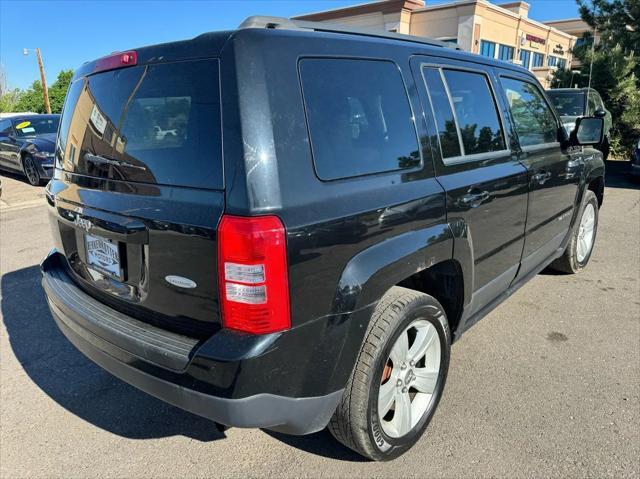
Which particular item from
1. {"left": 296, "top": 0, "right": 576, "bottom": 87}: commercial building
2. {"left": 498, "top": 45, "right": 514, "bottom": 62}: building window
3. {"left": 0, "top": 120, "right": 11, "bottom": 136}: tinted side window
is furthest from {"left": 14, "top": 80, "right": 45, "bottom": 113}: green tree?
{"left": 498, "top": 45, "right": 514, "bottom": 62}: building window

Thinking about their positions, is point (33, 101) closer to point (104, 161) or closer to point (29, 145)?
point (29, 145)

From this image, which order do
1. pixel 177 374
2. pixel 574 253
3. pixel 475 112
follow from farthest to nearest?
pixel 574 253 → pixel 475 112 → pixel 177 374

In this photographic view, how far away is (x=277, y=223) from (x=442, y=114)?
1.35m

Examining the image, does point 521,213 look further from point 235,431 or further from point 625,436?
point 235,431

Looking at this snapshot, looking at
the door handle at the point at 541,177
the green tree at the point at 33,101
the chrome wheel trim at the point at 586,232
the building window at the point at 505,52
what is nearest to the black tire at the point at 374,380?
the door handle at the point at 541,177

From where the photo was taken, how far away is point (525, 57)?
3975 cm

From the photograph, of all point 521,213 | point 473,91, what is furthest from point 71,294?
point 521,213

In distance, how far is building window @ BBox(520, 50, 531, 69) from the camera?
3888 cm

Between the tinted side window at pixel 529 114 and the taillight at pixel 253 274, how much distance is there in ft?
7.71

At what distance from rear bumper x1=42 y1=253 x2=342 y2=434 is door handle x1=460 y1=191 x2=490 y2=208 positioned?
1.24m

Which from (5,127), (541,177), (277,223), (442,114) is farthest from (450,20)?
(277,223)

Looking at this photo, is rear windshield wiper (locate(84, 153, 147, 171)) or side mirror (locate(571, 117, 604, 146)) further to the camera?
side mirror (locate(571, 117, 604, 146))

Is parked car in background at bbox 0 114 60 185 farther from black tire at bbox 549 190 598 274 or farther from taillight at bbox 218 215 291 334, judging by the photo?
taillight at bbox 218 215 291 334

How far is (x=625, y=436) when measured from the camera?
2543 mm
